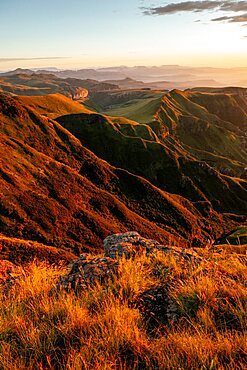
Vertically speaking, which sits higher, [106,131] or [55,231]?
[106,131]

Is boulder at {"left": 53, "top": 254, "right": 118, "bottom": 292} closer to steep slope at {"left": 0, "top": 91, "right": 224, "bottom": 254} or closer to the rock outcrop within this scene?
the rock outcrop

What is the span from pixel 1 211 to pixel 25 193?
1017cm

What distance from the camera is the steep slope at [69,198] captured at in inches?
3007

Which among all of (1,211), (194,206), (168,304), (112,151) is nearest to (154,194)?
(194,206)

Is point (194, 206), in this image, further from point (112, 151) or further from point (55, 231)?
point (55, 231)

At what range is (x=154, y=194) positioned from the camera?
126 meters

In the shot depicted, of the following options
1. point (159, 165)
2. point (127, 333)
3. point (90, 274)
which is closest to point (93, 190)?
point (159, 165)

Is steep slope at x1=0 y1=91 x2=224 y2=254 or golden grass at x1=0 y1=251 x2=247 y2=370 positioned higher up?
golden grass at x1=0 y1=251 x2=247 y2=370

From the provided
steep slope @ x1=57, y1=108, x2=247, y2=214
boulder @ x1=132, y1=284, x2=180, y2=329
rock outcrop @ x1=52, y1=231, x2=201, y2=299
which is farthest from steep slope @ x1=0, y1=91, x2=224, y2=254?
boulder @ x1=132, y1=284, x2=180, y2=329

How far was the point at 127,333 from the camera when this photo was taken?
4.67 metres

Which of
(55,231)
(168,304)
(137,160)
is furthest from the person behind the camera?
(137,160)

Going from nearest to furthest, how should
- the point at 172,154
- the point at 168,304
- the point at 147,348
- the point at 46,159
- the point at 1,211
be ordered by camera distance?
the point at 147,348 → the point at 168,304 → the point at 1,211 → the point at 46,159 → the point at 172,154

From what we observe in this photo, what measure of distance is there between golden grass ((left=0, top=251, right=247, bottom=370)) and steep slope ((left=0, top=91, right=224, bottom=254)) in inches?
2221

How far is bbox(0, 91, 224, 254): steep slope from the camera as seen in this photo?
76.4m
